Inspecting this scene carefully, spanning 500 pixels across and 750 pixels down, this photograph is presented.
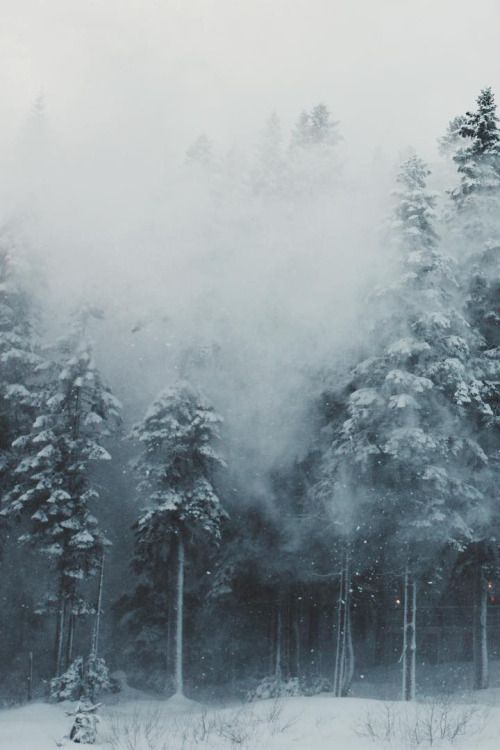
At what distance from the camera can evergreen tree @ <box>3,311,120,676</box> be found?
18.0 meters

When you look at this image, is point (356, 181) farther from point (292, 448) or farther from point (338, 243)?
point (292, 448)

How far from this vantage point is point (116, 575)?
30156 mm

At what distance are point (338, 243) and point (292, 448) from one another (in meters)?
5.50

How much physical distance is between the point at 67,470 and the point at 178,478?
9.22 feet

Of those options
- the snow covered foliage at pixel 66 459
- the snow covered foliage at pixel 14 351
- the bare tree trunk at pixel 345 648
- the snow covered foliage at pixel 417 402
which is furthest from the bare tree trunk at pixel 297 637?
the snow covered foliage at pixel 14 351

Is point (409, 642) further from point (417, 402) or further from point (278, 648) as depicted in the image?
point (278, 648)

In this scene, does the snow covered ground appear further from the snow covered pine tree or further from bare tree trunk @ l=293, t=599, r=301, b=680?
bare tree trunk @ l=293, t=599, r=301, b=680

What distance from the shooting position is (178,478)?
784 inches

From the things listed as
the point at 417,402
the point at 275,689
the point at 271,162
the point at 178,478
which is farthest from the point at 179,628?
the point at 271,162

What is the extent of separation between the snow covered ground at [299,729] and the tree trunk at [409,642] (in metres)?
2.28

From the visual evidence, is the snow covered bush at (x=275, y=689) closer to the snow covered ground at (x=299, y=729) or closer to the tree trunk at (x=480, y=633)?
the tree trunk at (x=480, y=633)

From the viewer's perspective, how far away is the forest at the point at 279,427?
17.0 meters

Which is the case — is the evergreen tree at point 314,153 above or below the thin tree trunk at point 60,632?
above

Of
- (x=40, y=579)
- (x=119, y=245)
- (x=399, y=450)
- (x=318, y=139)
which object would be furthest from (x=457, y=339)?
(x=40, y=579)
